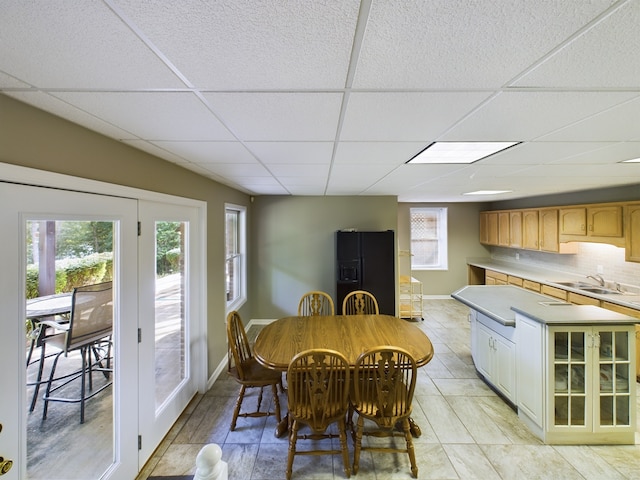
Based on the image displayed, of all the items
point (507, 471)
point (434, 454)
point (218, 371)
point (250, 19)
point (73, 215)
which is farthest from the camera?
point (218, 371)

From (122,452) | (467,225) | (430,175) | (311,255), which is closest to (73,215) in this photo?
(122,452)

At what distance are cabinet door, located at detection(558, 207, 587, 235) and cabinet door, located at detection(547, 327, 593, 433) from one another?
262 cm

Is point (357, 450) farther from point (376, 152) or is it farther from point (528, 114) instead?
point (528, 114)

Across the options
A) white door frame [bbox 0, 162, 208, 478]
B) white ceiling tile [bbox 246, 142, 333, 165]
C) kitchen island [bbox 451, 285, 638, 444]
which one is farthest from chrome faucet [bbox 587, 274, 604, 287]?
white door frame [bbox 0, 162, 208, 478]

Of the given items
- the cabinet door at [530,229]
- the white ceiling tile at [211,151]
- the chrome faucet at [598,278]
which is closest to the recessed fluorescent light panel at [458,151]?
the white ceiling tile at [211,151]

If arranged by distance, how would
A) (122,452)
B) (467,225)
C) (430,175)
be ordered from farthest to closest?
(467,225), (430,175), (122,452)

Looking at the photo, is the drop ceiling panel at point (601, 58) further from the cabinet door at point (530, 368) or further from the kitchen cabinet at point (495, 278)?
the kitchen cabinet at point (495, 278)

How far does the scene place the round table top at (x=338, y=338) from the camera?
2158 mm

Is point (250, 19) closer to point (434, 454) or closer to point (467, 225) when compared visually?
point (434, 454)

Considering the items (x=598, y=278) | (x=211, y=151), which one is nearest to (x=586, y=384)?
(x=598, y=278)

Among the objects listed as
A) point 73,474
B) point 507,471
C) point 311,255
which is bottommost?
point 507,471

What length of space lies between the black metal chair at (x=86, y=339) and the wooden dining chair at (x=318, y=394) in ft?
3.92

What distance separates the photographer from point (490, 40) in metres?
0.77

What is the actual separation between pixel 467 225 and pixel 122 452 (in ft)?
22.7
